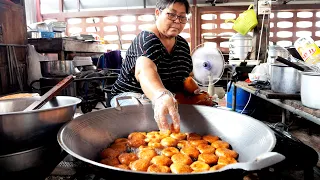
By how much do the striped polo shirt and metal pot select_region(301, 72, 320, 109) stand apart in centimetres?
109

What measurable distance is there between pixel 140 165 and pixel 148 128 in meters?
0.53

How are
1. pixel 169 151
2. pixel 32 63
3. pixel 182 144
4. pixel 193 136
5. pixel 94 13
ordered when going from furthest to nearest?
1. pixel 94 13
2. pixel 32 63
3. pixel 193 136
4. pixel 182 144
5. pixel 169 151

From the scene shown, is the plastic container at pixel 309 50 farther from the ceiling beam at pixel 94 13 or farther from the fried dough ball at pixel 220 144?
the ceiling beam at pixel 94 13

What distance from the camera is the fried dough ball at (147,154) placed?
1.29 m

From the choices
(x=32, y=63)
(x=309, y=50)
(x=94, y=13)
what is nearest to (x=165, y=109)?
(x=309, y=50)

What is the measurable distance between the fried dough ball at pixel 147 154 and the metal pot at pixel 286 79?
130 centimetres

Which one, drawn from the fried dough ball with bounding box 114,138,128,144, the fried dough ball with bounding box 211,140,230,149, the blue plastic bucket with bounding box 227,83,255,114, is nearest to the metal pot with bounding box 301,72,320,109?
the fried dough ball with bounding box 211,140,230,149

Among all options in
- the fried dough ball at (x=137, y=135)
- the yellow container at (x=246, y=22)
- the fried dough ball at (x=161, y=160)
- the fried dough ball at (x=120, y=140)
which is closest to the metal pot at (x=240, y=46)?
the yellow container at (x=246, y=22)

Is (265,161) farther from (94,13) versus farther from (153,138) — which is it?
(94,13)

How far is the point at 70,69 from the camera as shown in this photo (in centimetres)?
411

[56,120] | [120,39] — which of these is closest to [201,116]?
[56,120]

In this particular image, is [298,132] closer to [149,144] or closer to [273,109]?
[273,109]

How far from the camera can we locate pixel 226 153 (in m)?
1.32

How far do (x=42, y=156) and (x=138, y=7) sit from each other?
910 centimetres
